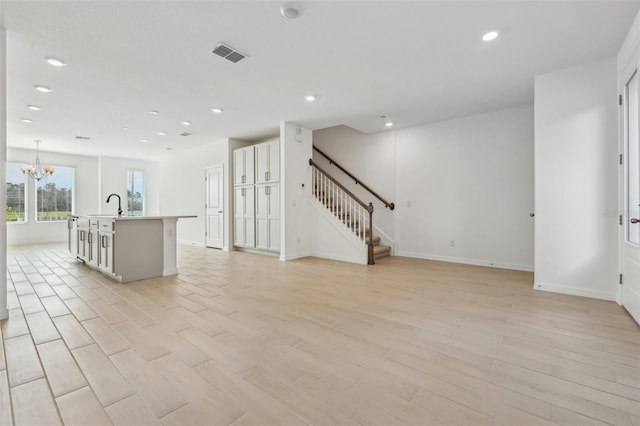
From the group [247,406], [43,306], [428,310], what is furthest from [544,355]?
[43,306]

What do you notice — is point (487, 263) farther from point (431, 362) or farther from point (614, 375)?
point (431, 362)

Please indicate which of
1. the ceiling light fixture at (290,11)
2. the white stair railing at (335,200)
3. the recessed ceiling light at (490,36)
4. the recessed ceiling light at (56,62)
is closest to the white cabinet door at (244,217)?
the white stair railing at (335,200)

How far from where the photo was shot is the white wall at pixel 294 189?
18.9 feet

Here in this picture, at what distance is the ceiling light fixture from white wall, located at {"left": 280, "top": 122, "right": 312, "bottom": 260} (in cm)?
332

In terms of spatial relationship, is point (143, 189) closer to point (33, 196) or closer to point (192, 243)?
point (33, 196)

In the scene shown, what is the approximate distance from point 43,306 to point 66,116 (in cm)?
401

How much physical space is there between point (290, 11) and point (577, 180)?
376 centimetres

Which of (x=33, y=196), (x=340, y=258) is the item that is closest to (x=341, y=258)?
(x=340, y=258)

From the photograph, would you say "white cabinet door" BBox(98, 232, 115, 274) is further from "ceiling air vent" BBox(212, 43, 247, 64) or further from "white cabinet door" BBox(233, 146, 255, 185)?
"white cabinet door" BBox(233, 146, 255, 185)

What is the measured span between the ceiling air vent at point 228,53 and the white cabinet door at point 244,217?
369cm

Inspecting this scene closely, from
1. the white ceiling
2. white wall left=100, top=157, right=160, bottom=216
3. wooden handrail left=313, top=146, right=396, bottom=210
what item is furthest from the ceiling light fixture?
white wall left=100, top=157, right=160, bottom=216

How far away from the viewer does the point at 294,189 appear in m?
5.94

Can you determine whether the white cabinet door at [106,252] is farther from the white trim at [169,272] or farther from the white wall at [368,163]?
the white wall at [368,163]

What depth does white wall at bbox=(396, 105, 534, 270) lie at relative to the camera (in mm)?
4832
